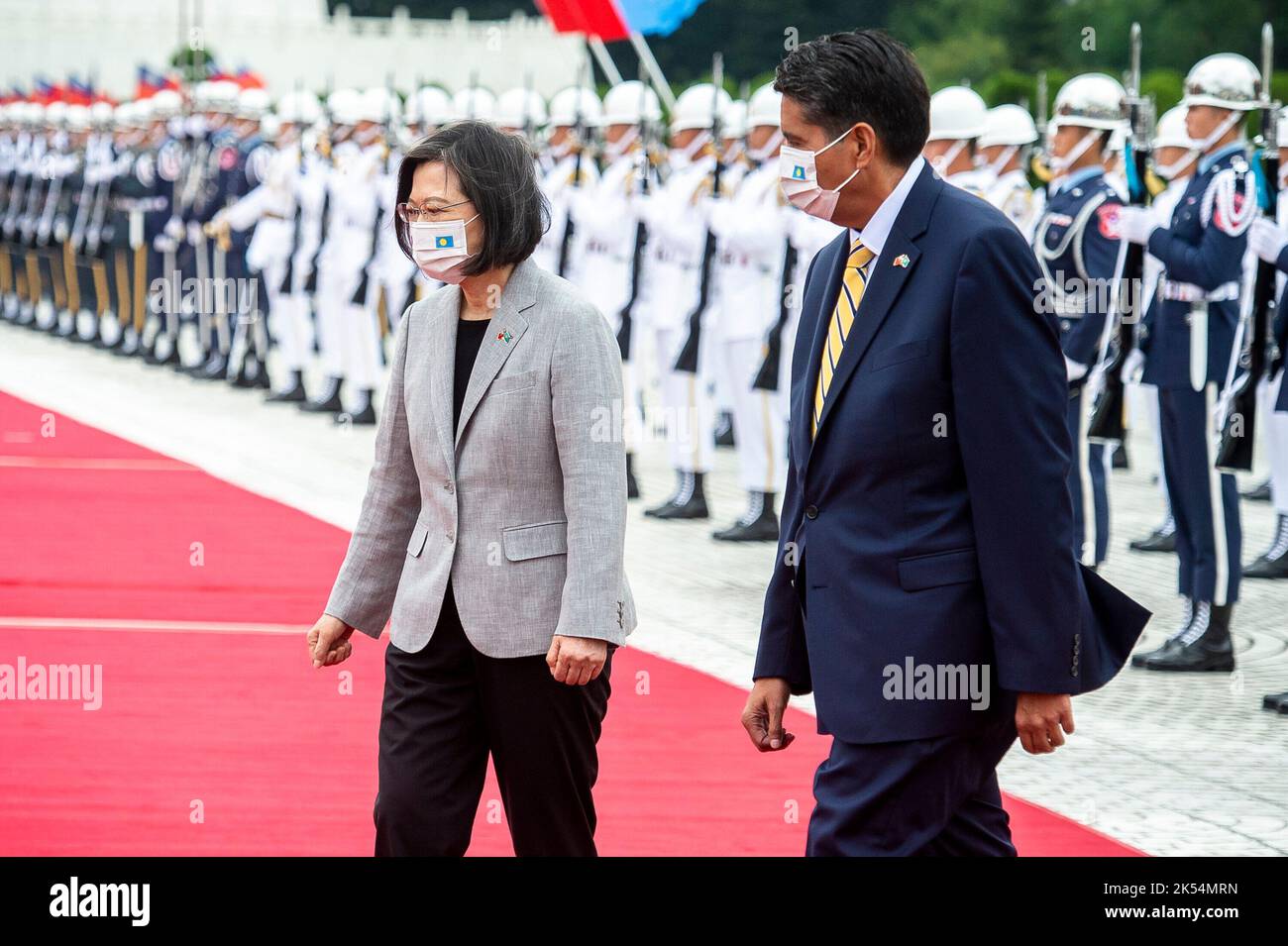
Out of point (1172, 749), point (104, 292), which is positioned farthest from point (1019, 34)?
point (1172, 749)

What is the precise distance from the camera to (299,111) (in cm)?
1639

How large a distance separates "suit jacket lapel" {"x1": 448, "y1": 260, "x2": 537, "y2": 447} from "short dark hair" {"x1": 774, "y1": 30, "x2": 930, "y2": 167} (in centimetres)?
73

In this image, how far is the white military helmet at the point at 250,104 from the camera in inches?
706

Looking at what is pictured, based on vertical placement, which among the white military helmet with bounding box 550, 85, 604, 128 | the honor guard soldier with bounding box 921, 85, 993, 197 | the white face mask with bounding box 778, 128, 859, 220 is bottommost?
the white face mask with bounding box 778, 128, 859, 220

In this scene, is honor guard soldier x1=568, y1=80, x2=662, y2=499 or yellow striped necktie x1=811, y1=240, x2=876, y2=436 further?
honor guard soldier x1=568, y1=80, x2=662, y2=499

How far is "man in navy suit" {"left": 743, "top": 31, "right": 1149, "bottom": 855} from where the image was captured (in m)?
3.20

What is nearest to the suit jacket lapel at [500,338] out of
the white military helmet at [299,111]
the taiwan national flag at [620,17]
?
the taiwan national flag at [620,17]

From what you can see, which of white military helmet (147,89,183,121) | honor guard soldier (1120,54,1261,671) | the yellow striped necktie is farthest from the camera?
white military helmet (147,89,183,121)

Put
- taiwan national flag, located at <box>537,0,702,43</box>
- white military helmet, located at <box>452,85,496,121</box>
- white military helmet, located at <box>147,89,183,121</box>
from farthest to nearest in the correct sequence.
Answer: white military helmet, located at <box>147,89,183,121</box>, taiwan national flag, located at <box>537,0,702,43</box>, white military helmet, located at <box>452,85,496,121</box>

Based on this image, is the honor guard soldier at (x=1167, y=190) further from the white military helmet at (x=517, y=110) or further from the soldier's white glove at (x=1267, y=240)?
the white military helmet at (x=517, y=110)

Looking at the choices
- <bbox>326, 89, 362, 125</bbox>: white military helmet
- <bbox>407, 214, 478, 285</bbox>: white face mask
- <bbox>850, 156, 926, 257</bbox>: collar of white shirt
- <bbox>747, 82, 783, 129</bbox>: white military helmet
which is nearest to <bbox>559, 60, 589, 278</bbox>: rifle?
<bbox>747, 82, 783, 129</bbox>: white military helmet

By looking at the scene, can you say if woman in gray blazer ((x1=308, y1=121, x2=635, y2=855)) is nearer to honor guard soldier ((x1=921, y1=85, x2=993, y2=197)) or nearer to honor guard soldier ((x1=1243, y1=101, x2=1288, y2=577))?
honor guard soldier ((x1=1243, y1=101, x2=1288, y2=577))

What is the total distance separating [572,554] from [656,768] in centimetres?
220

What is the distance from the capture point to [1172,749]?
630 centimetres
